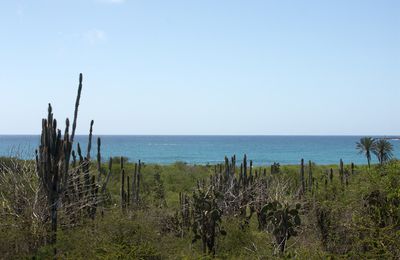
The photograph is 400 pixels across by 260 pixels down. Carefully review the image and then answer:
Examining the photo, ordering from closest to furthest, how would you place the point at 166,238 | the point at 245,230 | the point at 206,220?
1. the point at 166,238
2. the point at 206,220
3. the point at 245,230

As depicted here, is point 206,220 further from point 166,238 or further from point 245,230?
point 245,230

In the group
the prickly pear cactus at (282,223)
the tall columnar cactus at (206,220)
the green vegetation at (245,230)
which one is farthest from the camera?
the tall columnar cactus at (206,220)

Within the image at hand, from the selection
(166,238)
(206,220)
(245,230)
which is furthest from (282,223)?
(245,230)

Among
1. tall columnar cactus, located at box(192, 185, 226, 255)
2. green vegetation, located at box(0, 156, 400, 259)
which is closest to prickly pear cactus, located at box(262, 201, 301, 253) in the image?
green vegetation, located at box(0, 156, 400, 259)

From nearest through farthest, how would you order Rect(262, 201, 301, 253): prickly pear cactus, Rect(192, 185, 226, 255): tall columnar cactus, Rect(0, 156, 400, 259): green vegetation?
Rect(0, 156, 400, 259): green vegetation
Rect(262, 201, 301, 253): prickly pear cactus
Rect(192, 185, 226, 255): tall columnar cactus

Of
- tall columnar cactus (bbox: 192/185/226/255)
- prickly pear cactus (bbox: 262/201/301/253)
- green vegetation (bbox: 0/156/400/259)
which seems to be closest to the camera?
green vegetation (bbox: 0/156/400/259)

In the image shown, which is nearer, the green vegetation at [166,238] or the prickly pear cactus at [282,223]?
the green vegetation at [166,238]

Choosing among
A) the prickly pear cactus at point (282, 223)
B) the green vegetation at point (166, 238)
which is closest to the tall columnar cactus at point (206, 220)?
the green vegetation at point (166, 238)

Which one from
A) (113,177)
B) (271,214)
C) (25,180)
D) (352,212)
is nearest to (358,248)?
(352,212)

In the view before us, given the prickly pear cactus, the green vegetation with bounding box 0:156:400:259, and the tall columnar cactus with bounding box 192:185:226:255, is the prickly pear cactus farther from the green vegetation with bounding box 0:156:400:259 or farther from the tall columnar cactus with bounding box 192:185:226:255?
the tall columnar cactus with bounding box 192:185:226:255

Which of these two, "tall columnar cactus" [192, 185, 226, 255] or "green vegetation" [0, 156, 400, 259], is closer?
→ "green vegetation" [0, 156, 400, 259]

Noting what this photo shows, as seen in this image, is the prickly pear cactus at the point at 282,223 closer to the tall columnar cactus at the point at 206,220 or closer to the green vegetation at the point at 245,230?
the green vegetation at the point at 245,230

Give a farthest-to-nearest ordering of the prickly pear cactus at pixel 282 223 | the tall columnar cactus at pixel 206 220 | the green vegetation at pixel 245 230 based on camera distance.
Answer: the tall columnar cactus at pixel 206 220 < the prickly pear cactus at pixel 282 223 < the green vegetation at pixel 245 230

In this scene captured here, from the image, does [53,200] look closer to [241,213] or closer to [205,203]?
[205,203]
